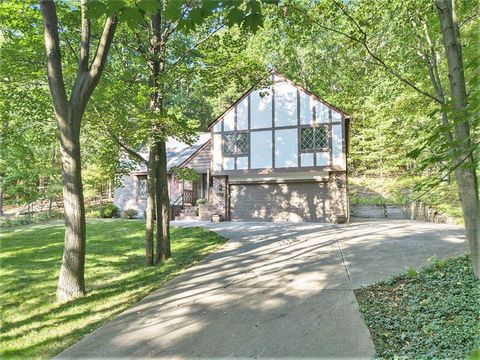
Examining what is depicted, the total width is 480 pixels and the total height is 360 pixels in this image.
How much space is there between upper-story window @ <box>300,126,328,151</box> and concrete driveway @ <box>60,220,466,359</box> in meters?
7.23

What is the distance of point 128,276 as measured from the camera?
254 inches

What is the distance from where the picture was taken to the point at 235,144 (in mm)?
16344

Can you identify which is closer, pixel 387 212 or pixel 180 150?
pixel 387 212

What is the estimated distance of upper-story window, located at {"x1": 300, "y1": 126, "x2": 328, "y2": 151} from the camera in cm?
1484

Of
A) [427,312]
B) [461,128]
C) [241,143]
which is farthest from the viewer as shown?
[241,143]

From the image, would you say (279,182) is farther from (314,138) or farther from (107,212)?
(107,212)

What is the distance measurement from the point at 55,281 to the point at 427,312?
6.29m

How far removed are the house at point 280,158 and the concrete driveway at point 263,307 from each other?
6.68 metres

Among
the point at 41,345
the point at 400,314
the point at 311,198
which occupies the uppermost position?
the point at 311,198

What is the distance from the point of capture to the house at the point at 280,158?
48.3 feet

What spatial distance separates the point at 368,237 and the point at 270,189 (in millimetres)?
6717

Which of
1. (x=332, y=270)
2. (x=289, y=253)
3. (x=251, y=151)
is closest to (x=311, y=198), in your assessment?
(x=251, y=151)

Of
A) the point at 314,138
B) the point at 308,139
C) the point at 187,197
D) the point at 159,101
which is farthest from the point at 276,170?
the point at 159,101

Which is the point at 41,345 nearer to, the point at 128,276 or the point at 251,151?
the point at 128,276
